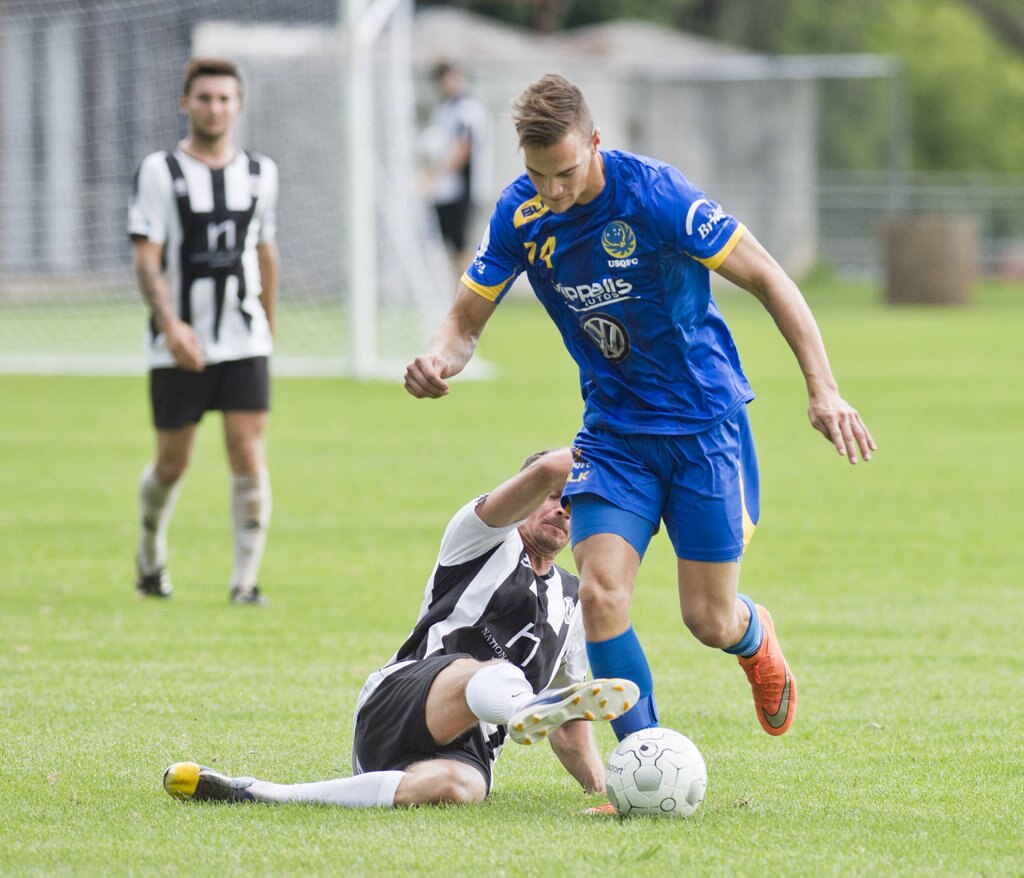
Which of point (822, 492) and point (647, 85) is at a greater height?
point (647, 85)

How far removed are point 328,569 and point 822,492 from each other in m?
4.08

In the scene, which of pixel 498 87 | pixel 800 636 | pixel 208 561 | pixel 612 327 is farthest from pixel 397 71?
pixel 498 87

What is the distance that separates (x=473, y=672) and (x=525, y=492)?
58cm

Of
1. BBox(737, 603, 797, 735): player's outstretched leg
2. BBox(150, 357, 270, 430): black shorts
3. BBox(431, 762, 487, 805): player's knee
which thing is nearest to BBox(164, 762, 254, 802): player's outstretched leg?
BBox(431, 762, 487, 805): player's knee

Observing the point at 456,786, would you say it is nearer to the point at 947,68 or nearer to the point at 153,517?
the point at 153,517

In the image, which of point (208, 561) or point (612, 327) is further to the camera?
point (208, 561)

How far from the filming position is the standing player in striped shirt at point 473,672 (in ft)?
15.4

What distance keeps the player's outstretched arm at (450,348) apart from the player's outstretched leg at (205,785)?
1.22m

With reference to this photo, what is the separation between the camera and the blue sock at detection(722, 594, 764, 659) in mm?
5350

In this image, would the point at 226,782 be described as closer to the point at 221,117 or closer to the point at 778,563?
the point at 221,117

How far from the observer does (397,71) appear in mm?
18266

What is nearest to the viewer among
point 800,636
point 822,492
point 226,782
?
point 226,782

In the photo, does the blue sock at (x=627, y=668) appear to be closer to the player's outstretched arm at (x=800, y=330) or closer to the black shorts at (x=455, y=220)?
the player's outstretched arm at (x=800, y=330)

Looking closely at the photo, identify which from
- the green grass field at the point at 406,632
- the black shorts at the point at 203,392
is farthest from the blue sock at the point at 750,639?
the black shorts at the point at 203,392
